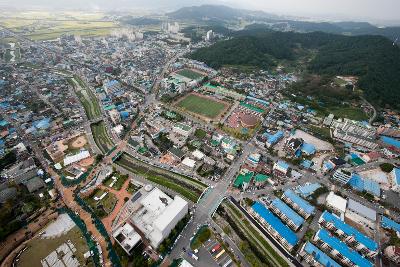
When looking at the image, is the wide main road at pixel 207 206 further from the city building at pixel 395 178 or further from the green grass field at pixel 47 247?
the city building at pixel 395 178

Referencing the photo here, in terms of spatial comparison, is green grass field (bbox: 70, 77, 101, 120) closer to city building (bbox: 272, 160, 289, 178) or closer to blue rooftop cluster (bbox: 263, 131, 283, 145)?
blue rooftop cluster (bbox: 263, 131, 283, 145)

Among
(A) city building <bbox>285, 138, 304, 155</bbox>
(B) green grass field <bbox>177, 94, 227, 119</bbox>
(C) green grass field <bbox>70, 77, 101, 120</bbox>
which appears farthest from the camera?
(B) green grass field <bbox>177, 94, 227, 119</bbox>

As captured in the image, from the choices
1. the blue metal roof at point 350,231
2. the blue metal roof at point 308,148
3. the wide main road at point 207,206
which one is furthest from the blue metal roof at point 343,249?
the blue metal roof at point 308,148

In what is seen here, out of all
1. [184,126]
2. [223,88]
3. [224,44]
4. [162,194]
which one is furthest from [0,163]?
[224,44]

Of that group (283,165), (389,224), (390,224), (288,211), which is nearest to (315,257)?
(288,211)

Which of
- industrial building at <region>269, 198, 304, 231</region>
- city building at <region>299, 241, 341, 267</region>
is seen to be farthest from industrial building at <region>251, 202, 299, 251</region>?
city building at <region>299, 241, 341, 267</region>

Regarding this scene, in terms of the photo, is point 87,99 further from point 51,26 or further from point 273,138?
point 51,26

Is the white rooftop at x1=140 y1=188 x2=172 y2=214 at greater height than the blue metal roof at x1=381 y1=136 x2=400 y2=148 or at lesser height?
lesser
